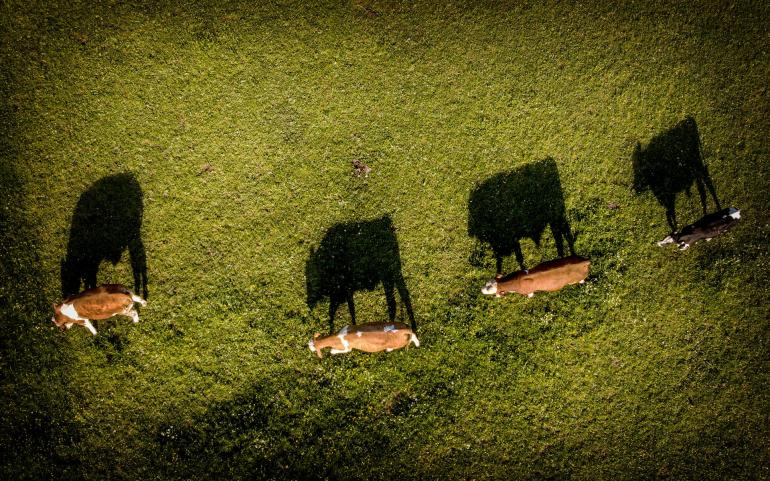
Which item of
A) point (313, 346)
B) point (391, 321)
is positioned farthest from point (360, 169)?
point (313, 346)

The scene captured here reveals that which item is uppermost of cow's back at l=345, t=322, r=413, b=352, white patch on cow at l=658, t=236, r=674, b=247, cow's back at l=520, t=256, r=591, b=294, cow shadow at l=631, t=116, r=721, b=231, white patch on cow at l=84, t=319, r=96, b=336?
cow shadow at l=631, t=116, r=721, b=231

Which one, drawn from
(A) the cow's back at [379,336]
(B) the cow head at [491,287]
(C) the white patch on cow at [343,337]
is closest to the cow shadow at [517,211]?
(B) the cow head at [491,287]

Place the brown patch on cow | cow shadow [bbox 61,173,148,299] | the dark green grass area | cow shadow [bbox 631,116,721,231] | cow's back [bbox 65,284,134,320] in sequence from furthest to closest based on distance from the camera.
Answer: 1. cow shadow [bbox 631,116,721,231]
2. the brown patch on cow
3. cow shadow [bbox 61,173,148,299]
4. the dark green grass area
5. cow's back [bbox 65,284,134,320]

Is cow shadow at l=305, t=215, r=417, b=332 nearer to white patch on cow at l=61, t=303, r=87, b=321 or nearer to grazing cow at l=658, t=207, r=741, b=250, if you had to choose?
white patch on cow at l=61, t=303, r=87, b=321

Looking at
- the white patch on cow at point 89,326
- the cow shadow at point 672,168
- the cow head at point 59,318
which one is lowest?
the white patch on cow at point 89,326

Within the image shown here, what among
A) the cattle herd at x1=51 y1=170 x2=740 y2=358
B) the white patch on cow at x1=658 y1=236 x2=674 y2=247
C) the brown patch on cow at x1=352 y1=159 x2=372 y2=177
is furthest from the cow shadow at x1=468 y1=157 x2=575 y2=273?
the brown patch on cow at x1=352 y1=159 x2=372 y2=177

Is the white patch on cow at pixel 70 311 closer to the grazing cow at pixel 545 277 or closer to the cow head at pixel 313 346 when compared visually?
the cow head at pixel 313 346
